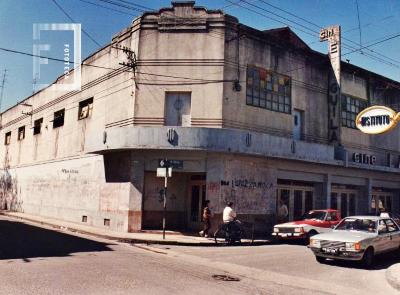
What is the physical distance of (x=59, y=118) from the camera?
29828mm

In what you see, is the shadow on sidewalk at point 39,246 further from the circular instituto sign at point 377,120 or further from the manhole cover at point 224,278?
the circular instituto sign at point 377,120

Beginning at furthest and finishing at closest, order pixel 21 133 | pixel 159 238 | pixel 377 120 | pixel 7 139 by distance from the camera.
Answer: pixel 7 139 → pixel 21 133 → pixel 159 238 → pixel 377 120

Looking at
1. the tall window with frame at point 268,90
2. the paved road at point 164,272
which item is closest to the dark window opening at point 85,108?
the tall window with frame at point 268,90

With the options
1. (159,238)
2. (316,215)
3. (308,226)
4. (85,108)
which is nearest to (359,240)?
(308,226)

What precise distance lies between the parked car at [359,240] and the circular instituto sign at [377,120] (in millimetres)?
2926

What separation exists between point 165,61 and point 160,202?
22.5ft

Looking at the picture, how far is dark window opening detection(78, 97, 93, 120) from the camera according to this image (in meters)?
25.3

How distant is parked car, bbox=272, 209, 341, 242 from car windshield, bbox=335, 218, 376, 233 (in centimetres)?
350

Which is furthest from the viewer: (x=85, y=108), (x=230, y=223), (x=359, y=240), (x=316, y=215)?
(x=85, y=108)

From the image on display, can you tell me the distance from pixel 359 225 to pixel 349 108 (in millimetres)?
16111

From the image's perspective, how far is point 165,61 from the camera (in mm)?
20391

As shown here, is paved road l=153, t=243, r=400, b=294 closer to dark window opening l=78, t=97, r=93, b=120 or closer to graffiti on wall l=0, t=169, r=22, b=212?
dark window opening l=78, t=97, r=93, b=120

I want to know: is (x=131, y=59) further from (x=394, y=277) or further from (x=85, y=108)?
(x=394, y=277)

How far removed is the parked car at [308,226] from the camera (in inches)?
670
